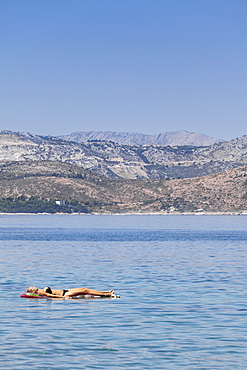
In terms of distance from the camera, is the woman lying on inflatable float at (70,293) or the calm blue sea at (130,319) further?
the woman lying on inflatable float at (70,293)

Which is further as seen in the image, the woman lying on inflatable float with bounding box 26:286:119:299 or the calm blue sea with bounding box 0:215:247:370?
the woman lying on inflatable float with bounding box 26:286:119:299

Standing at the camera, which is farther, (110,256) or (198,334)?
(110,256)

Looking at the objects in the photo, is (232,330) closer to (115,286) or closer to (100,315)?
(100,315)

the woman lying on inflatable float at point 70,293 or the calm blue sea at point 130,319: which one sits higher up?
the woman lying on inflatable float at point 70,293

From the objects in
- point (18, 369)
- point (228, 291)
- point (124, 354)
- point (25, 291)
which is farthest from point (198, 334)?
point (25, 291)

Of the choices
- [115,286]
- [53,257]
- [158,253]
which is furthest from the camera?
[158,253]

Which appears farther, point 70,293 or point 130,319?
point 70,293

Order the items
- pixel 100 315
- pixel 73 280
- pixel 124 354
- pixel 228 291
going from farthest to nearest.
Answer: pixel 73 280 → pixel 228 291 → pixel 100 315 → pixel 124 354

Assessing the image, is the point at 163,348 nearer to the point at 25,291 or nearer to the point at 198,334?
the point at 198,334

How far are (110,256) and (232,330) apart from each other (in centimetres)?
5286

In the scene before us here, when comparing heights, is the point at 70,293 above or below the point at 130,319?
above

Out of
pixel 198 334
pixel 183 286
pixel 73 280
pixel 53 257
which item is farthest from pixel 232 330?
pixel 53 257

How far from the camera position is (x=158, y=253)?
93812mm

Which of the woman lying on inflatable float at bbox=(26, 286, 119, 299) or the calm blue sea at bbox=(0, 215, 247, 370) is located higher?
the woman lying on inflatable float at bbox=(26, 286, 119, 299)
